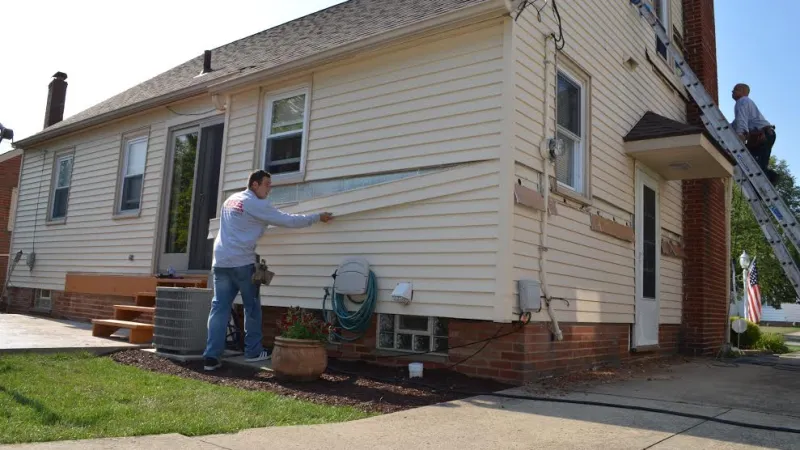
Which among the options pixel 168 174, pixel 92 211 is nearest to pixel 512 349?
pixel 168 174

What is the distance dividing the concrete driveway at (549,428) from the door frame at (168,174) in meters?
6.11

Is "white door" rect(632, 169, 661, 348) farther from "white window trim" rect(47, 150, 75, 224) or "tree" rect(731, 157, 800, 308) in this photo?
"tree" rect(731, 157, 800, 308)

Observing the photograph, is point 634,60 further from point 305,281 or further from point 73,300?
point 73,300

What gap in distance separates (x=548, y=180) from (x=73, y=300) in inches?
345

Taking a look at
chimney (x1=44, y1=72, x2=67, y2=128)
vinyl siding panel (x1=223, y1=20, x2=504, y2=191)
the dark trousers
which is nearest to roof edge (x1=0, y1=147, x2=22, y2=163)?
chimney (x1=44, y1=72, x2=67, y2=128)

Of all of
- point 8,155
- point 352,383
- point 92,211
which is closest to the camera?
point 352,383

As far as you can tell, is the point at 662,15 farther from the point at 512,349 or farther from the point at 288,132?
the point at 512,349

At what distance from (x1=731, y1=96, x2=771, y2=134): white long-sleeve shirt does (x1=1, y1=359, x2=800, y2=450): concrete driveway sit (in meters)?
5.11

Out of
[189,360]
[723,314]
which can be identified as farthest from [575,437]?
[723,314]

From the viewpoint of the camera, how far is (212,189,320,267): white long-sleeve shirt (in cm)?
666

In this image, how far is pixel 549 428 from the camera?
4.36 m

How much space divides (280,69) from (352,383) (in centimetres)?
403

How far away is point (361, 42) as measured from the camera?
709 centimetres

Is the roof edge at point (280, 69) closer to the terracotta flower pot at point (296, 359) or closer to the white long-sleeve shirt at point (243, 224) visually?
the white long-sleeve shirt at point (243, 224)
